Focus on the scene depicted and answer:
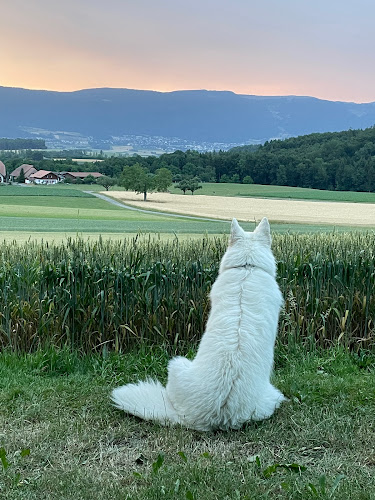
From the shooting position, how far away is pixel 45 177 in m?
41.2

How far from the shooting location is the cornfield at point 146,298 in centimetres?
663

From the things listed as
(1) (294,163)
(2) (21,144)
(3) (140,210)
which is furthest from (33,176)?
(1) (294,163)

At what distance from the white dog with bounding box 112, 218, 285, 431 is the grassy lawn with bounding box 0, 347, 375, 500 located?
148 mm

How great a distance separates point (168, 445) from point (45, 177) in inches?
1570

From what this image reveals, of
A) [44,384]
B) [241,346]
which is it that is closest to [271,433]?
[241,346]

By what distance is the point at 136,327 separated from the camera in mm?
6785

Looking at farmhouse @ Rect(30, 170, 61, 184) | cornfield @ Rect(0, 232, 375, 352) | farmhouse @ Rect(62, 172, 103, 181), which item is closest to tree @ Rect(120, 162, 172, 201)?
farmhouse @ Rect(62, 172, 103, 181)

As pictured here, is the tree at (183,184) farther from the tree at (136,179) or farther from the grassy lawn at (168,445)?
the grassy lawn at (168,445)

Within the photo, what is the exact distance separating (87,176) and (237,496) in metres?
37.3

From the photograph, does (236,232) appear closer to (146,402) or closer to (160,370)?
(146,402)

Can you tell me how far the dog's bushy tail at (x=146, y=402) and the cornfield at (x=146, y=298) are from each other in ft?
6.68

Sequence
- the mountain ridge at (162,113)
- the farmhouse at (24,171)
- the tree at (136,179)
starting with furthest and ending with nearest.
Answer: the mountain ridge at (162,113) < the farmhouse at (24,171) < the tree at (136,179)

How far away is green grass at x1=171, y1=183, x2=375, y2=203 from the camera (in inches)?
1596

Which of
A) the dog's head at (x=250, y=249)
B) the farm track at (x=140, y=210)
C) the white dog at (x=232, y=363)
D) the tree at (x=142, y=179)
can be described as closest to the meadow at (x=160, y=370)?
the white dog at (x=232, y=363)
